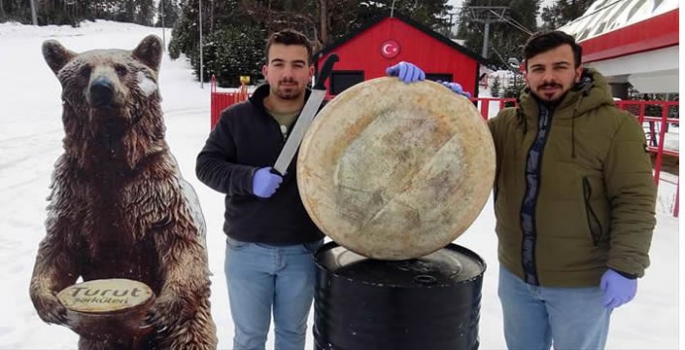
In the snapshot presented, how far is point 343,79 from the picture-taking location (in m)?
13.8

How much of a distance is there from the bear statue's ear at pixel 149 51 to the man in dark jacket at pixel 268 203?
502 mm

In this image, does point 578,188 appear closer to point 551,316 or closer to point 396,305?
point 551,316

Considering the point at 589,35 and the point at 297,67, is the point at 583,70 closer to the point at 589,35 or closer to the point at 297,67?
the point at 297,67

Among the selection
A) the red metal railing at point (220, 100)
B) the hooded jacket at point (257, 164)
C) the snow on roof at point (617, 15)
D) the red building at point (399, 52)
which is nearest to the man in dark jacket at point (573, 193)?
the hooded jacket at point (257, 164)

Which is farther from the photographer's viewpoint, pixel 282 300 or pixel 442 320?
pixel 282 300

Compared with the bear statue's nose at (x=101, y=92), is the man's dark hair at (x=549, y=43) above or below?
above

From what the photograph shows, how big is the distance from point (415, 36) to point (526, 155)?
11768 mm

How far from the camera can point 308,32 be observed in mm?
24797

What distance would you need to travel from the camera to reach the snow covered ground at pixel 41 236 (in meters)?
3.18

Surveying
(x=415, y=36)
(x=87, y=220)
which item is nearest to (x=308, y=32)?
(x=415, y=36)

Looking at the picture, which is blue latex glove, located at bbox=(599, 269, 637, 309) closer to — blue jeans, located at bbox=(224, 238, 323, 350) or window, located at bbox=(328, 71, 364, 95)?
blue jeans, located at bbox=(224, 238, 323, 350)

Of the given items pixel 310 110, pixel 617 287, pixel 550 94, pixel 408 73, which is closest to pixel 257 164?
pixel 310 110

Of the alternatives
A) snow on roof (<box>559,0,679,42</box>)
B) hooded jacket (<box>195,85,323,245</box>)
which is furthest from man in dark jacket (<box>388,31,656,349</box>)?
snow on roof (<box>559,0,679,42</box>)

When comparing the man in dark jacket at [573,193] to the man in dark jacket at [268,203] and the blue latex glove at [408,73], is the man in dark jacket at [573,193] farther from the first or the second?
the man in dark jacket at [268,203]
